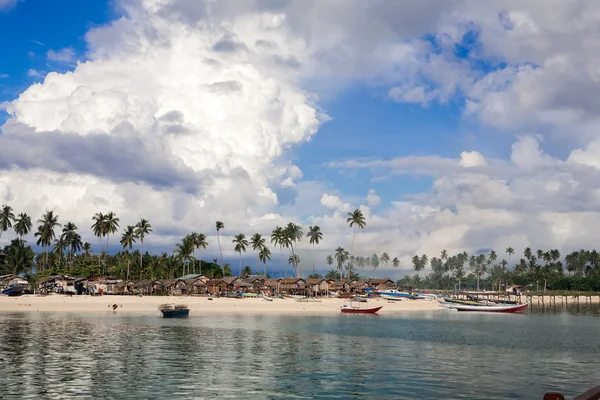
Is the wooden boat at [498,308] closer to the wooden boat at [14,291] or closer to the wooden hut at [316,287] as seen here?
the wooden hut at [316,287]

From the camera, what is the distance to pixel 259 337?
2168 inches

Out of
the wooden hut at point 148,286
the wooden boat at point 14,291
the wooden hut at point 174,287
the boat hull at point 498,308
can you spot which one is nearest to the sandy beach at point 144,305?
the wooden boat at point 14,291

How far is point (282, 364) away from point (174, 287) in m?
112

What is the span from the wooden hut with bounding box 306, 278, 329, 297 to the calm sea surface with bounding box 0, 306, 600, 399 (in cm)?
10811

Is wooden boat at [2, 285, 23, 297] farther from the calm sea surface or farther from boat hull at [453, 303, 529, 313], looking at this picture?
A: boat hull at [453, 303, 529, 313]

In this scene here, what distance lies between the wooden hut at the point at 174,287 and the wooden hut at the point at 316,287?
4244 centimetres

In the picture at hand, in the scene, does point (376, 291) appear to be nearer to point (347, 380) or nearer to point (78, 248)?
point (78, 248)

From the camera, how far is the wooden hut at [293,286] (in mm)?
166250

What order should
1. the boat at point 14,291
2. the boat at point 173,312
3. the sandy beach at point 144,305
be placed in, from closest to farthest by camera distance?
the boat at point 173,312, the sandy beach at point 144,305, the boat at point 14,291

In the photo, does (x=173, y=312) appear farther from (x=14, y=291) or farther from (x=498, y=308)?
(x=498, y=308)

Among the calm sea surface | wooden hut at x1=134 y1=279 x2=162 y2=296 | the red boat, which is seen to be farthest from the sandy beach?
the calm sea surface

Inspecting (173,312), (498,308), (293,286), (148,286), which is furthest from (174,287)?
(498,308)

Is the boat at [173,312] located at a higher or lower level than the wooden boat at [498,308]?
higher

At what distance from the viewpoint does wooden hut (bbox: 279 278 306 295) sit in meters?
166
